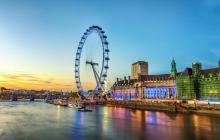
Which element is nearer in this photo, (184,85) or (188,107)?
(188,107)

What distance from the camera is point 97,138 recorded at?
42156 mm

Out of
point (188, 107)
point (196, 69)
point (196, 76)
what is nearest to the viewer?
point (188, 107)

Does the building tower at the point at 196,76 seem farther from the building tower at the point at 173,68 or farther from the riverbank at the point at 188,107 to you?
the building tower at the point at 173,68

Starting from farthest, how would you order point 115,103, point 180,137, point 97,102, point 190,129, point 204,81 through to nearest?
1. point 97,102
2. point 115,103
3. point 204,81
4. point 190,129
5. point 180,137

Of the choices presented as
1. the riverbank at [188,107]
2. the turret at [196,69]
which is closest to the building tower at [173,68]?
the turret at [196,69]

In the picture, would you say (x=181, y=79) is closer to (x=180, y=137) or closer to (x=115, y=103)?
(x=115, y=103)

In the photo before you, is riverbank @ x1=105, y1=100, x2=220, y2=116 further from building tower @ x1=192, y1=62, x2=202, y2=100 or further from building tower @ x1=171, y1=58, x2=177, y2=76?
building tower @ x1=171, y1=58, x2=177, y2=76

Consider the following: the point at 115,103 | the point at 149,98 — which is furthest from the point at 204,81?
the point at 115,103

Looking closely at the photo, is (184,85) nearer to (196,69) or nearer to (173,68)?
(196,69)

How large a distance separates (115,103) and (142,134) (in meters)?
110

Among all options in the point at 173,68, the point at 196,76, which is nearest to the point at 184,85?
the point at 196,76

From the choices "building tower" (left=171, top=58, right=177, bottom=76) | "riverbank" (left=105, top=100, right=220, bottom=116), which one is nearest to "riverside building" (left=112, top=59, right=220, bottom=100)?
"building tower" (left=171, top=58, right=177, bottom=76)

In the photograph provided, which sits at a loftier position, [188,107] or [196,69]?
[196,69]

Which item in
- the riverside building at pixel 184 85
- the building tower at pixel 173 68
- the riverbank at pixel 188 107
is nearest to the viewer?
the riverbank at pixel 188 107
